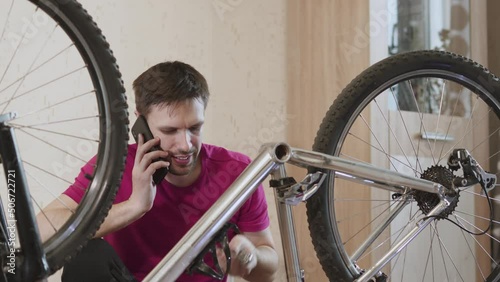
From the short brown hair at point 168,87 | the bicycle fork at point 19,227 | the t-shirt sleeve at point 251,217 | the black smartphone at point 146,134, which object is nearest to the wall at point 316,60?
the t-shirt sleeve at point 251,217

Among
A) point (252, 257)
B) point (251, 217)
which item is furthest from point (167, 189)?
point (252, 257)

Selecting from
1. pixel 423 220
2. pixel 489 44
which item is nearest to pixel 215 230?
pixel 423 220

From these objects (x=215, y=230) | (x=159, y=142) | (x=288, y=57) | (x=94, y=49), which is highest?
(x=288, y=57)

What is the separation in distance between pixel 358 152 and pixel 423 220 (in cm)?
68

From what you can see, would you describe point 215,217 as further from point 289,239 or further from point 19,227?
point 19,227

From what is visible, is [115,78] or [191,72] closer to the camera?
[115,78]

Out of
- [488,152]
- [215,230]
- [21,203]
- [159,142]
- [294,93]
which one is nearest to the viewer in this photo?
[21,203]

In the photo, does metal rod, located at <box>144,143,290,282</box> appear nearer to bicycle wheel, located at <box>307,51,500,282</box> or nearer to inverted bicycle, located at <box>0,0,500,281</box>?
inverted bicycle, located at <box>0,0,500,281</box>

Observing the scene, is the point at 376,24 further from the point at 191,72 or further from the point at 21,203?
the point at 21,203

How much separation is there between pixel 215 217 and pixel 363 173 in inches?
11.4

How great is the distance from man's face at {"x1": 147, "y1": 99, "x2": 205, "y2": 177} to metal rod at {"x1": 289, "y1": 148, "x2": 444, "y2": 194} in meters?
0.29

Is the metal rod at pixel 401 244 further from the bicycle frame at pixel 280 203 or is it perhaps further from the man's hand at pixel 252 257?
the man's hand at pixel 252 257

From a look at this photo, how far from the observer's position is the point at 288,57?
202 cm

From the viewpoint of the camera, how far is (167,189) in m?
1.27
